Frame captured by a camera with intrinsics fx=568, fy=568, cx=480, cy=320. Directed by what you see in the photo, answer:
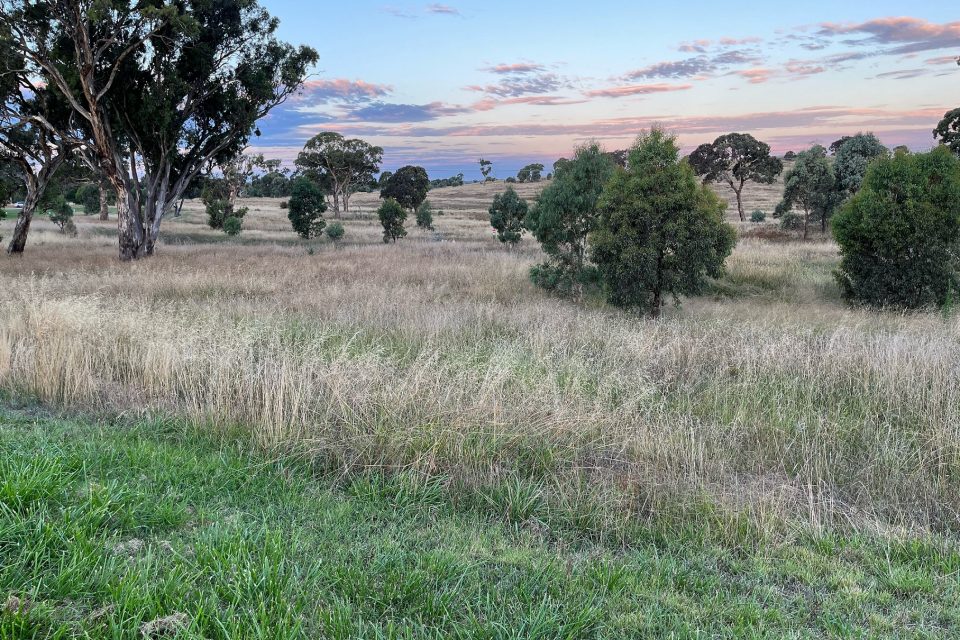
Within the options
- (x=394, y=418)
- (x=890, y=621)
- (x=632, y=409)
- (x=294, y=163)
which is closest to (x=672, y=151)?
(x=632, y=409)

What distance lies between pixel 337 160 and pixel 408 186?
7.80 meters

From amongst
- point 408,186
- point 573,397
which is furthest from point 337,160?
point 573,397

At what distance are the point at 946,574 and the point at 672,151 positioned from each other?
10.8 meters

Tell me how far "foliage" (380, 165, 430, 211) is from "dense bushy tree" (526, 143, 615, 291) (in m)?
47.3

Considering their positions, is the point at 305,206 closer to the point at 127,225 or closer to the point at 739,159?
the point at 127,225

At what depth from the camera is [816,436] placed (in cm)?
518

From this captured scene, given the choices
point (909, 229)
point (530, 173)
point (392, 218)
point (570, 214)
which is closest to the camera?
point (909, 229)

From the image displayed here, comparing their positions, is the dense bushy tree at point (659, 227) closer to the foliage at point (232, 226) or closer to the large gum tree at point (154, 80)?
the large gum tree at point (154, 80)

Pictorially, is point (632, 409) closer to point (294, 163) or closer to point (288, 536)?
point (288, 536)

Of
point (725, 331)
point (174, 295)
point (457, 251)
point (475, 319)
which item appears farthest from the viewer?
point (457, 251)

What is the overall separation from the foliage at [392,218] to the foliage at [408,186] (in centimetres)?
2444

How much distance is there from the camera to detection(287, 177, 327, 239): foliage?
37.3m

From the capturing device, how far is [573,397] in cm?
583

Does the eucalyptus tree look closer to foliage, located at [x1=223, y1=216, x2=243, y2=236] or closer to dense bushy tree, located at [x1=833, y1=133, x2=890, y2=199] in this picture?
foliage, located at [x1=223, y1=216, x2=243, y2=236]
